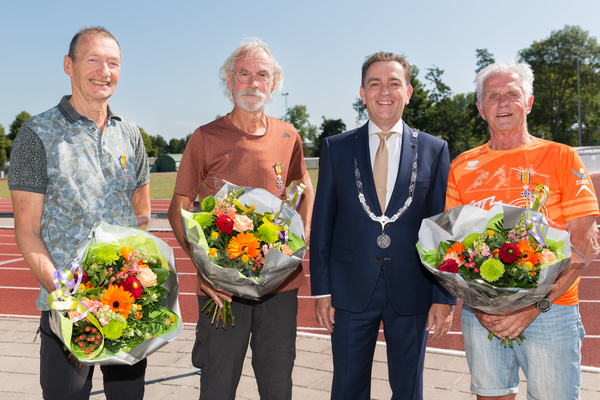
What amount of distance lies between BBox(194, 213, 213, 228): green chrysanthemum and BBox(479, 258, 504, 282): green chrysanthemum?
1344mm

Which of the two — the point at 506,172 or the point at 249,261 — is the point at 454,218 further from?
the point at 249,261

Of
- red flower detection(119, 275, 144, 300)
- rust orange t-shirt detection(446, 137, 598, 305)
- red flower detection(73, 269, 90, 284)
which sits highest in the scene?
rust orange t-shirt detection(446, 137, 598, 305)

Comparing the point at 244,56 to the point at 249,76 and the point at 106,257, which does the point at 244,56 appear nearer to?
the point at 249,76

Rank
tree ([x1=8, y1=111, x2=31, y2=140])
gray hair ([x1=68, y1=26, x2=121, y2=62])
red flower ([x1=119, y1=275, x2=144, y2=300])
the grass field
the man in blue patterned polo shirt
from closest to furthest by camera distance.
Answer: red flower ([x1=119, y1=275, x2=144, y2=300]) → the man in blue patterned polo shirt → gray hair ([x1=68, y1=26, x2=121, y2=62]) → the grass field → tree ([x1=8, y1=111, x2=31, y2=140])

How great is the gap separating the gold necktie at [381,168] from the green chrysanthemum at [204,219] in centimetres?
101

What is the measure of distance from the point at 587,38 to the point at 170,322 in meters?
67.6

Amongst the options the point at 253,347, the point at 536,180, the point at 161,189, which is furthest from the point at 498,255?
the point at 161,189

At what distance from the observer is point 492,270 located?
2072 millimetres

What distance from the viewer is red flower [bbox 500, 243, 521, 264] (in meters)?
2.08

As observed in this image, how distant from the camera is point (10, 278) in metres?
8.69

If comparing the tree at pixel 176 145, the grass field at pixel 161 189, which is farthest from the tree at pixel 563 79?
the tree at pixel 176 145

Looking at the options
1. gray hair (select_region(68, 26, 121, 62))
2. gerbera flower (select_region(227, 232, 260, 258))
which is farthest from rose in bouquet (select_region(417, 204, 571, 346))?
gray hair (select_region(68, 26, 121, 62))

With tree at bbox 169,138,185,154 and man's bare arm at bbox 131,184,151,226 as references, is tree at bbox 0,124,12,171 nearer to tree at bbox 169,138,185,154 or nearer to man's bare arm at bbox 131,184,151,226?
tree at bbox 169,138,185,154

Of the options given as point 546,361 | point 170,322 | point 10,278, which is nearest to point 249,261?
point 170,322
